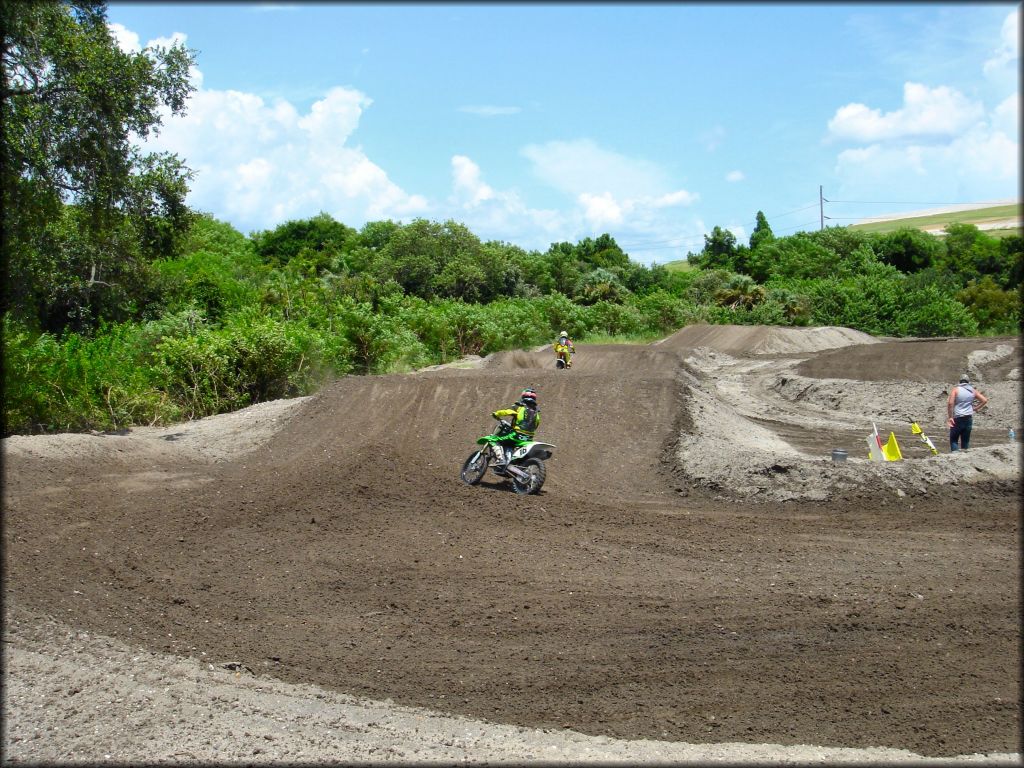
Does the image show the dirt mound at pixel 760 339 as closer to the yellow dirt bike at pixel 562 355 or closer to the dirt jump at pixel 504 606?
the yellow dirt bike at pixel 562 355

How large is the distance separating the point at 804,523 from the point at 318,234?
6256 cm

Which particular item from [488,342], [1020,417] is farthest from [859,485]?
[488,342]

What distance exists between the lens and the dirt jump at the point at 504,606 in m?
6.06

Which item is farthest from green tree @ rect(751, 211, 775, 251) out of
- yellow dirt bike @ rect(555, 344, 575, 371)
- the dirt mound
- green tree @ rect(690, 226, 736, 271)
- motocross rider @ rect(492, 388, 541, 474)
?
motocross rider @ rect(492, 388, 541, 474)

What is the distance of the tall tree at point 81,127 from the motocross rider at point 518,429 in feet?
29.2

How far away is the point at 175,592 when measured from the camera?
8648 mm

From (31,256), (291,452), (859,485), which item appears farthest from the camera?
(31,256)

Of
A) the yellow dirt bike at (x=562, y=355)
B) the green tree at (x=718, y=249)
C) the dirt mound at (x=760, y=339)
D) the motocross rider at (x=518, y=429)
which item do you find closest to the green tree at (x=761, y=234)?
the green tree at (x=718, y=249)

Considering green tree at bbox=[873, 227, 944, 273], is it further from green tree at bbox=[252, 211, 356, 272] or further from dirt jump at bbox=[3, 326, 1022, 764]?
dirt jump at bbox=[3, 326, 1022, 764]

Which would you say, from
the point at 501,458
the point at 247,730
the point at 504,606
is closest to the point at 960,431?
the point at 501,458

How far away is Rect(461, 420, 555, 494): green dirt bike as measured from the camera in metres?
12.3

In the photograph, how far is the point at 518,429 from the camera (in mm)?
12445

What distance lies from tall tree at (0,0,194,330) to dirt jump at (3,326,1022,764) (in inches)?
176

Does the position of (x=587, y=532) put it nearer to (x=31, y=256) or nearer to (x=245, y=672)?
(x=245, y=672)
